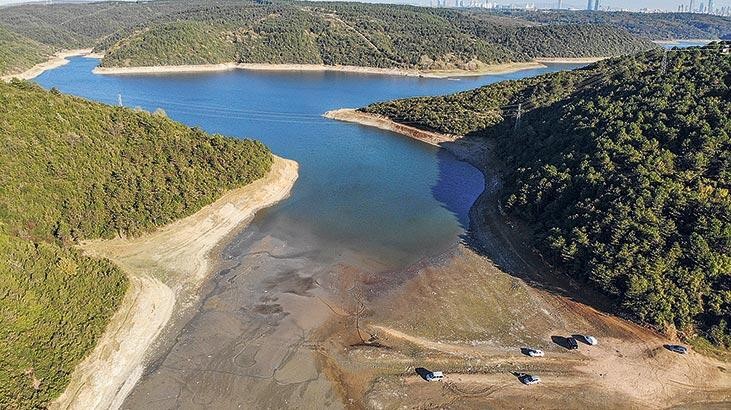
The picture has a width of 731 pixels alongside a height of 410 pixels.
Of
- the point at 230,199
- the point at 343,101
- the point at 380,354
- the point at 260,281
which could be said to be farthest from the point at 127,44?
the point at 380,354

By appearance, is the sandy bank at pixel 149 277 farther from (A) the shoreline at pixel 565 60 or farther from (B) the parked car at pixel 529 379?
(A) the shoreline at pixel 565 60

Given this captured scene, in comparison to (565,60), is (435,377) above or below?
below

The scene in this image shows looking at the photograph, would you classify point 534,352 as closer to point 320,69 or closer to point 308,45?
point 320,69

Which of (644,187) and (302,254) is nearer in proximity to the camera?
(644,187)

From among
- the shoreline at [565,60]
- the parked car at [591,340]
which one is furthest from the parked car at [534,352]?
the shoreline at [565,60]

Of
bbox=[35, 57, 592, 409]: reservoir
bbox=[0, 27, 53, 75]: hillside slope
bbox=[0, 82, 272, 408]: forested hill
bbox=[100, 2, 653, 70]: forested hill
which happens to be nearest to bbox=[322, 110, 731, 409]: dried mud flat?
bbox=[35, 57, 592, 409]: reservoir

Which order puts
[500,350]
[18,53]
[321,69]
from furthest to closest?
1. [321,69]
2. [18,53]
3. [500,350]

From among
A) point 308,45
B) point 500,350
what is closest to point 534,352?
point 500,350
